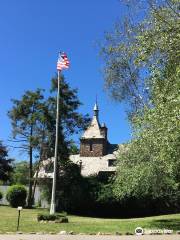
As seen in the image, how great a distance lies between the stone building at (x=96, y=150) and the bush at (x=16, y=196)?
965cm

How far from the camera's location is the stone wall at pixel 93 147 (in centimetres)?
6234

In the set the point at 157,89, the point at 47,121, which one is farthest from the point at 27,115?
the point at 157,89

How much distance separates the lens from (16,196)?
50.4 meters

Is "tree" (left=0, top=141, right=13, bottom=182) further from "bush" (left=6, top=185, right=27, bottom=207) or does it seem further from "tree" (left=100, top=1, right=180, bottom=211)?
"tree" (left=100, top=1, right=180, bottom=211)

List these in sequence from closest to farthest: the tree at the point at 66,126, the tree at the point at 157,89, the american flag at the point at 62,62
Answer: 1. the tree at the point at 157,89
2. the american flag at the point at 62,62
3. the tree at the point at 66,126

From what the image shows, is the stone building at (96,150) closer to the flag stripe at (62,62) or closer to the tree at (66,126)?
the tree at (66,126)

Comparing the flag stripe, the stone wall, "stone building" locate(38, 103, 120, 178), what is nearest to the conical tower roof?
"stone building" locate(38, 103, 120, 178)

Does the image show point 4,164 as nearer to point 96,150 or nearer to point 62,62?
point 96,150

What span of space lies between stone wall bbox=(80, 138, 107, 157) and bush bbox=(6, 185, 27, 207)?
13.1 m

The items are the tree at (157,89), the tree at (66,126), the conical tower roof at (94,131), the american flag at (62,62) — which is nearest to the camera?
the tree at (157,89)

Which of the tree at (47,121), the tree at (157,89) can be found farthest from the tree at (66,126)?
the tree at (157,89)

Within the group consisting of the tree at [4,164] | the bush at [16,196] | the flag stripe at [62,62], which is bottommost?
the bush at [16,196]

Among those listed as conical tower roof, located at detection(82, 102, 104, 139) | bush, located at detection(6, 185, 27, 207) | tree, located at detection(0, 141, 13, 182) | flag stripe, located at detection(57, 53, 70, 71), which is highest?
conical tower roof, located at detection(82, 102, 104, 139)

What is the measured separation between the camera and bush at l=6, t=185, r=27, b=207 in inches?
1980
